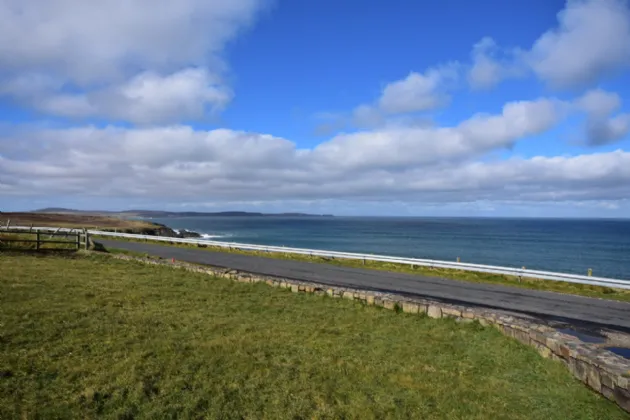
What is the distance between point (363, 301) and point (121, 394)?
9486mm

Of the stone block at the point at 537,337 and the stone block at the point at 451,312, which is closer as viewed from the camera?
the stone block at the point at 537,337

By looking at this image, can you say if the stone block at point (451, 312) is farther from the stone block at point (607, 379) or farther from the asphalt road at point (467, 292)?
the stone block at point (607, 379)

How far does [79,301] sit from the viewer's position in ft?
36.9

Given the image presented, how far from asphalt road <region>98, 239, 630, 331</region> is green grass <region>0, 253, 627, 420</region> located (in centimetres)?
453

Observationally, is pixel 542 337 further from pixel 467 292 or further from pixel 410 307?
pixel 467 292

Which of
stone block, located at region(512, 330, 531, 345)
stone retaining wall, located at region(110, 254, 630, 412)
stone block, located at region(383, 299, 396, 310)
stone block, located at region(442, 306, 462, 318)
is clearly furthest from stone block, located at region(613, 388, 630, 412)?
stone block, located at region(383, 299, 396, 310)

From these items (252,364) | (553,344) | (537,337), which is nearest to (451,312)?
(537,337)

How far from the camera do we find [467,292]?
57.6 ft

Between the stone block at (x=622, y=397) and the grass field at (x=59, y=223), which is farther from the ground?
the grass field at (x=59, y=223)

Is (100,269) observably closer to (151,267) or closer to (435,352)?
(151,267)

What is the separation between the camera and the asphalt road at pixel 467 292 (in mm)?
13891

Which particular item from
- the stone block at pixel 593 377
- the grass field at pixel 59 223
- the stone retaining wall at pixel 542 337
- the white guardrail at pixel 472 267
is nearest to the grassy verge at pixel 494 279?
the white guardrail at pixel 472 267

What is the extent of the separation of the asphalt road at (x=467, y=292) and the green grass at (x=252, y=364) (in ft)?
14.8

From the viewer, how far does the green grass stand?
19.7 ft
